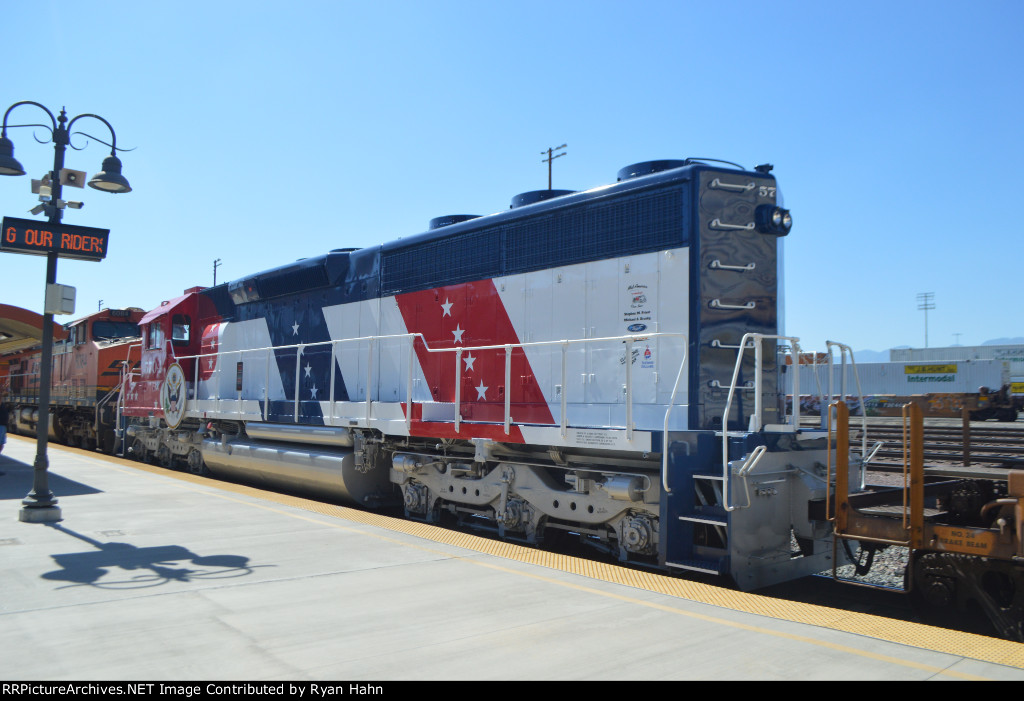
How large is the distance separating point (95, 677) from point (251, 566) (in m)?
2.46

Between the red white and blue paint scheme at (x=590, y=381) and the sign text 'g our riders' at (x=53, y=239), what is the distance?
3.30 meters

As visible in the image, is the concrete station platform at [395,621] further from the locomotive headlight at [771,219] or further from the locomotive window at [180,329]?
the locomotive window at [180,329]

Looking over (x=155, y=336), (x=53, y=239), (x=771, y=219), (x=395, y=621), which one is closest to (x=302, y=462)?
(x=53, y=239)

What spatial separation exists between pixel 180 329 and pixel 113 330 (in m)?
7.24

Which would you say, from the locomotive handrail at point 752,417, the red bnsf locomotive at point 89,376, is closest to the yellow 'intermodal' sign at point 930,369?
the red bnsf locomotive at point 89,376

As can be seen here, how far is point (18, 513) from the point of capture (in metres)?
8.45

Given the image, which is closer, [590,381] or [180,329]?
[590,381]

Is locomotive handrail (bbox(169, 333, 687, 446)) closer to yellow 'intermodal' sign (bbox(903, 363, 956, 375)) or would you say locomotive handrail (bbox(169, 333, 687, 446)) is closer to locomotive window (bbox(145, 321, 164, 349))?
locomotive window (bbox(145, 321, 164, 349))

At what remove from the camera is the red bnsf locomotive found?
19.2 metres

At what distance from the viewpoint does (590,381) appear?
7488 mm

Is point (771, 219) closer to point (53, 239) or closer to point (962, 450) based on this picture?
point (53, 239)

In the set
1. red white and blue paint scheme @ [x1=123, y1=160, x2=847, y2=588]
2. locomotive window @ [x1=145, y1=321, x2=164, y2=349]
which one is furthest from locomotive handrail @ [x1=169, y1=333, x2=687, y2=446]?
locomotive window @ [x1=145, y1=321, x2=164, y2=349]


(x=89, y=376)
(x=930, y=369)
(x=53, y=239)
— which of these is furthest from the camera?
(x=930, y=369)
